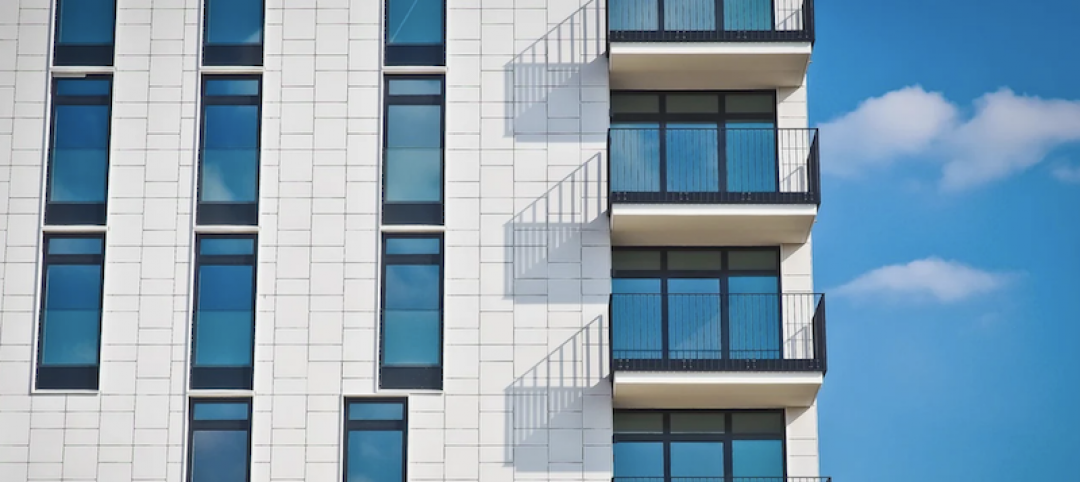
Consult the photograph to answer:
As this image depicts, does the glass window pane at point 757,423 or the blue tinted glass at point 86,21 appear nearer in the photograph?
the glass window pane at point 757,423

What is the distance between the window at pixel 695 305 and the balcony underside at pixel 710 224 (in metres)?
0.32

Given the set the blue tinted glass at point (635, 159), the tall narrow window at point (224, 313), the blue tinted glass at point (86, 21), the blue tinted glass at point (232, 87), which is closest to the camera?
the tall narrow window at point (224, 313)

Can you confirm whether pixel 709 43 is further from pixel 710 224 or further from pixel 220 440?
pixel 220 440

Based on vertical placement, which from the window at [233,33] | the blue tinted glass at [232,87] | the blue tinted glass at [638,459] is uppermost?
the window at [233,33]

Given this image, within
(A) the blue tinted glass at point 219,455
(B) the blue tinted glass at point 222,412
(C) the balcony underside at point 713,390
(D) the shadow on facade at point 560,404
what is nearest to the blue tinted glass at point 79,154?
(B) the blue tinted glass at point 222,412

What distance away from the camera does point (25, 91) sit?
94.3ft

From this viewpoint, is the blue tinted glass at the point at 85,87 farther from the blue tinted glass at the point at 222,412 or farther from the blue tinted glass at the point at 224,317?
the blue tinted glass at the point at 222,412

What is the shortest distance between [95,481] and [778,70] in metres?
13.2

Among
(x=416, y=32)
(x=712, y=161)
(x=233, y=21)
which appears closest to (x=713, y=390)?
(x=712, y=161)

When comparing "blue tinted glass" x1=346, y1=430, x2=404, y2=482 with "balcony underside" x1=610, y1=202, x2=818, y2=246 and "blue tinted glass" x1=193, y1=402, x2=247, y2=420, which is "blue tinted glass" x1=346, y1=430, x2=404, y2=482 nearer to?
"blue tinted glass" x1=193, y1=402, x2=247, y2=420

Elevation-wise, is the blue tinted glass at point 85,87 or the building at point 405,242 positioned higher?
the blue tinted glass at point 85,87

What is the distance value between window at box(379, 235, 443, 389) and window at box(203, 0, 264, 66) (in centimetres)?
405

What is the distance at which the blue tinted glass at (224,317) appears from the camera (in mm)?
27609

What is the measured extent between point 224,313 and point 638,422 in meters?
7.12
